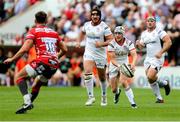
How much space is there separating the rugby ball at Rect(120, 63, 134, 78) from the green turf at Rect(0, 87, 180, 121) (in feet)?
2.80

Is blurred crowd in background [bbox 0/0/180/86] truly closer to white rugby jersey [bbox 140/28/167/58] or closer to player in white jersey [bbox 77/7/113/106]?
white rugby jersey [bbox 140/28/167/58]

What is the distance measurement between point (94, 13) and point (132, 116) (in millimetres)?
4167

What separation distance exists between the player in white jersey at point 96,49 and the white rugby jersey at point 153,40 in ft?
5.81

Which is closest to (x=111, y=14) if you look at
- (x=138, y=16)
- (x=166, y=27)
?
(x=138, y=16)

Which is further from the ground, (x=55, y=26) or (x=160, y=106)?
(x=55, y=26)

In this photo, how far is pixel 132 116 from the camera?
17.5 metres

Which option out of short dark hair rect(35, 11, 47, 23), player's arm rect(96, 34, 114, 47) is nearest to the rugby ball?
player's arm rect(96, 34, 114, 47)

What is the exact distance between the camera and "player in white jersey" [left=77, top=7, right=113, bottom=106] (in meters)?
21.0

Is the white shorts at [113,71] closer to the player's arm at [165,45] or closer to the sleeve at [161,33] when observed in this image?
the player's arm at [165,45]

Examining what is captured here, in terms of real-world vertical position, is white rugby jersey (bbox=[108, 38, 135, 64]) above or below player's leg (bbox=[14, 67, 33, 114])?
above

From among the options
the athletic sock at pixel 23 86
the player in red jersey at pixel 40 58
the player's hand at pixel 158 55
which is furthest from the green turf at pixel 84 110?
the player's hand at pixel 158 55

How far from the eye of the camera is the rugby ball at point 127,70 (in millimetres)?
20047

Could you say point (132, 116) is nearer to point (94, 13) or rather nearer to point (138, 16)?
point (94, 13)

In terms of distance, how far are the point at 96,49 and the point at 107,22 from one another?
1341cm
